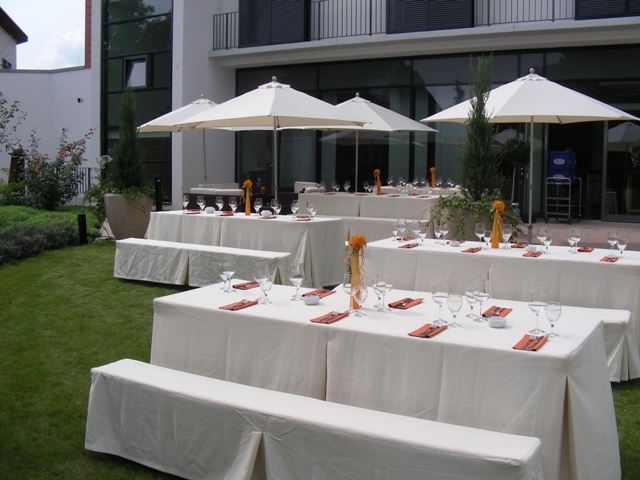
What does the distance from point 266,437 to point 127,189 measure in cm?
974

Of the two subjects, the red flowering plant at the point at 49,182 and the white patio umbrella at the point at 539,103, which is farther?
the red flowering plant at the point at 49,182

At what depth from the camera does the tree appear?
8477 millimetres

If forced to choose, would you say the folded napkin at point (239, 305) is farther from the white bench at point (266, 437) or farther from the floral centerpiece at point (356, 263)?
the floral centerpiece at point (356, 263)

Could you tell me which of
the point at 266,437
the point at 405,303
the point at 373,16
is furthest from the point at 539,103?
the point at 373,16

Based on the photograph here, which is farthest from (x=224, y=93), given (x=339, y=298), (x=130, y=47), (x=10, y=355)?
(x=339, y=298)

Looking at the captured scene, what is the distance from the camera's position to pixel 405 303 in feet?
12.8

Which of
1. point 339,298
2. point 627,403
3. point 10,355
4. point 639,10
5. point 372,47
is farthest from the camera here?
point 372,47

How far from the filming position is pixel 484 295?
3.48 meters

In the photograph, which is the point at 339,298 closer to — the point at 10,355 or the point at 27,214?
the point at 10,355

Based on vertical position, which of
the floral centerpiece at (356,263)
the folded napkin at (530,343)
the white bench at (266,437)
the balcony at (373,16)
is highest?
the balcony at (373,16)

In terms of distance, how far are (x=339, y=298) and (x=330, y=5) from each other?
1368 cm

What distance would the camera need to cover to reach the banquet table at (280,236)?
782 cm

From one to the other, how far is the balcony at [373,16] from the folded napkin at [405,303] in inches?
443

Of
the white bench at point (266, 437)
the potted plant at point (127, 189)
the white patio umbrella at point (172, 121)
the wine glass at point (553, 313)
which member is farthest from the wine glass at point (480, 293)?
the potted plant at point (127, 189)
